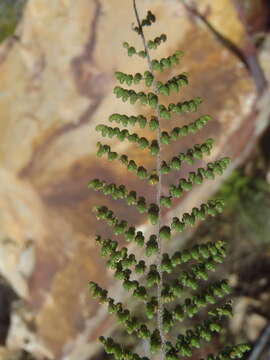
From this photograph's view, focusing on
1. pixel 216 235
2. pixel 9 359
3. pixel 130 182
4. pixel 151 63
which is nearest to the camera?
pixel 151 63

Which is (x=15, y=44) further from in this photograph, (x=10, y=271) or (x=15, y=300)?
(x=15, y=300)

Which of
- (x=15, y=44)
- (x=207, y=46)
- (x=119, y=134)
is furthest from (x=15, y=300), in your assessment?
(x=119, y=134)

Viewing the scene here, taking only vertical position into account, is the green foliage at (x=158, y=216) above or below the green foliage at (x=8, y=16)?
below

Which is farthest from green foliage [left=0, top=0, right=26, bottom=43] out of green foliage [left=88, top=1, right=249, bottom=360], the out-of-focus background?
green foliage [left=88, top=1, right=249, bottom=360]

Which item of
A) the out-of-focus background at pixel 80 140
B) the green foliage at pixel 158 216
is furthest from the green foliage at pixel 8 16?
the green foliage at pixel 158 216

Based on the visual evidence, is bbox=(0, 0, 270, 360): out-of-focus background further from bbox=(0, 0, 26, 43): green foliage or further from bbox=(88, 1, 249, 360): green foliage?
bbox=(88, 1, 249, 360): green foliage

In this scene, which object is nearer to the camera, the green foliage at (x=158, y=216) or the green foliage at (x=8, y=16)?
the green foliage at (x=158, y=216)

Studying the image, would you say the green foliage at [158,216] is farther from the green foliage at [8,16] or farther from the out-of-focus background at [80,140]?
the green foliage at [8,16]

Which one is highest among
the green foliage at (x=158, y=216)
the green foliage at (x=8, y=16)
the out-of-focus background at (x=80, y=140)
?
the green foliage at (x=8, y=16)
